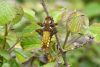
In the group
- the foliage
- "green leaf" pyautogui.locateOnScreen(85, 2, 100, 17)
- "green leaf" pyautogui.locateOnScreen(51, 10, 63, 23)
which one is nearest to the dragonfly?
the foliage

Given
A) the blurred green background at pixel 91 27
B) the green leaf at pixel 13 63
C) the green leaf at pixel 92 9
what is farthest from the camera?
the green leaf at pixel 92 9

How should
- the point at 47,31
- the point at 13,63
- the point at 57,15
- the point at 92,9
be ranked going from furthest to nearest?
the point at 92,9 → the point at 57,15 → the point at 13,63 → the point at 47,31

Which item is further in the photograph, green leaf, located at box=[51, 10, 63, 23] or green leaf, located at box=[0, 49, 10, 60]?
green leaf, located at box=[51, 10, 63, 23]

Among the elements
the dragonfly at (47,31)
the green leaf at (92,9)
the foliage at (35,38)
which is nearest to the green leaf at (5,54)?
the foliage at (35,38)

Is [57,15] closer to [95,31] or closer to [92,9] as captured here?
[95,31]

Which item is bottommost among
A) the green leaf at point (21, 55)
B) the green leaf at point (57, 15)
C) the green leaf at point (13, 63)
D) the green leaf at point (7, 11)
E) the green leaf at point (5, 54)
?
the green leaf at point (13, 63)

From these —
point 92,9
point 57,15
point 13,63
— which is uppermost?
point 57,15

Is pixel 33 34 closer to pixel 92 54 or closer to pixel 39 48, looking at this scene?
pixel 39 48

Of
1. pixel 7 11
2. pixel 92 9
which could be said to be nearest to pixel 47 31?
pixel 7 11

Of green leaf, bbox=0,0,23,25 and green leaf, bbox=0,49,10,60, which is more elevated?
green leaf, bbox=0,0,23,25

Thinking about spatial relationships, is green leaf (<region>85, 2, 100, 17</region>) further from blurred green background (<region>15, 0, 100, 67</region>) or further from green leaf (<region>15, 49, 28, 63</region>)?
green leaf (<region>15, 49, 28, 63</region>)

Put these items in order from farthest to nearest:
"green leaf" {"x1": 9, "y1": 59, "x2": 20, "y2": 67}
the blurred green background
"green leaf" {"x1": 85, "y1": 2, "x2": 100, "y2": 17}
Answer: "green leaf" {"x1": 85, "y1": 2, "x2": 100, "y2": 17}, the blurred green background, "green leaf" {"x1": 9, "y1": 59, "x2": 20, "y2": 67}

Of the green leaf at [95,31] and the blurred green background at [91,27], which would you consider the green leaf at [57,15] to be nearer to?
the blurred green background at [91,27]
